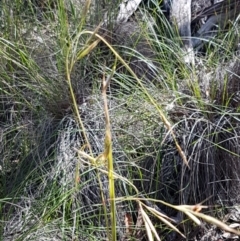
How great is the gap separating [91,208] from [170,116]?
64 cm

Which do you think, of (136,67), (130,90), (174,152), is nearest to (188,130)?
(174,152)

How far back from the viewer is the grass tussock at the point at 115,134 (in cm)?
301

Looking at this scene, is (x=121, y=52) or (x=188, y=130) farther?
(x=121, y=52)

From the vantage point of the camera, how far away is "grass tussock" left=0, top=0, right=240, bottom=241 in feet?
9.87

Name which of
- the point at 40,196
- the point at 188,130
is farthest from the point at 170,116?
the point at 40,196

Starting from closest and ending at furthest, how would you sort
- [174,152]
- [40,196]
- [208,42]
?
[40,196] < [174,152] < [208,42]

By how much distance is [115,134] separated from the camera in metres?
3.26

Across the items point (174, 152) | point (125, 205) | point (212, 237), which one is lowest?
point (212, 237)

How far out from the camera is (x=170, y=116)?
3287mm

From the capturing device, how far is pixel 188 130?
3.20 m

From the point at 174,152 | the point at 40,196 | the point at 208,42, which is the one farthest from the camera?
the point at 208,42

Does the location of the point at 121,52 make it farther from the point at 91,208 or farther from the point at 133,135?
the point at 91,208

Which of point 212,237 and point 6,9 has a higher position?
point 6,9

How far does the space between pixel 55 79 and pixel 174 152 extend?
29.9 inches
